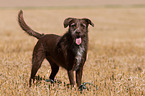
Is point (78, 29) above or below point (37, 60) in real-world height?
above

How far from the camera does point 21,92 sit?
4.53m

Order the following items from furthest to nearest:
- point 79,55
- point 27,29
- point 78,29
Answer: point 27,29
point 79,55
point 78,29

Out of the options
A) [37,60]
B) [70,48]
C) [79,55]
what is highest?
[70,48]

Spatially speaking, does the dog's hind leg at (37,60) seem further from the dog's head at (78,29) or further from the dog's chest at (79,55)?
the dog's head at (78,29)

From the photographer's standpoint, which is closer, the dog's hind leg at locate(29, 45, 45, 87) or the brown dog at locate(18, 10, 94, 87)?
the brown dog at locate(18, 10, 94, 87)

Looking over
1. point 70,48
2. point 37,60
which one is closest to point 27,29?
point 37,60

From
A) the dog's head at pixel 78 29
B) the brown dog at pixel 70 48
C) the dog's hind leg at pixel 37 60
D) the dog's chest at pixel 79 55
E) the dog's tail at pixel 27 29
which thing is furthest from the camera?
the dog's tail at pixel 27 29

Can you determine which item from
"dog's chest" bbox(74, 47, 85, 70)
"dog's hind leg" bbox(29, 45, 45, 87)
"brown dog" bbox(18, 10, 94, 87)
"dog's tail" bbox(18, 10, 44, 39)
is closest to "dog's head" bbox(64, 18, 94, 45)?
"brown dog" bbox(18, 10, 94, 87)

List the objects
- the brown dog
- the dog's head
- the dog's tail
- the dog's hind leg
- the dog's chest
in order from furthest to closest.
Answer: the dog's tail < the dog's hind leg < the dog's chest < the brown dog < the dog's head

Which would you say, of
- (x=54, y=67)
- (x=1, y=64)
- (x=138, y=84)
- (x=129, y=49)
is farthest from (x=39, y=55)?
(x=129, y=49)

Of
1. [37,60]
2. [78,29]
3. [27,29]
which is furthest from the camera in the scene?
[27,29]

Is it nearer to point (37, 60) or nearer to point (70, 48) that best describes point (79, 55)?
point (70, 48)

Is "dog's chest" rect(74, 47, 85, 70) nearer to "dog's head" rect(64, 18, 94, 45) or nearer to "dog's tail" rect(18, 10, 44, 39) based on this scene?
"dog's head" rect(64, 18, 94, 45)

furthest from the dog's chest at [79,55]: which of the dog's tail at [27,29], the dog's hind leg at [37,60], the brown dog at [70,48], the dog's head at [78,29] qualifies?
the dog's tail at [27,29]
